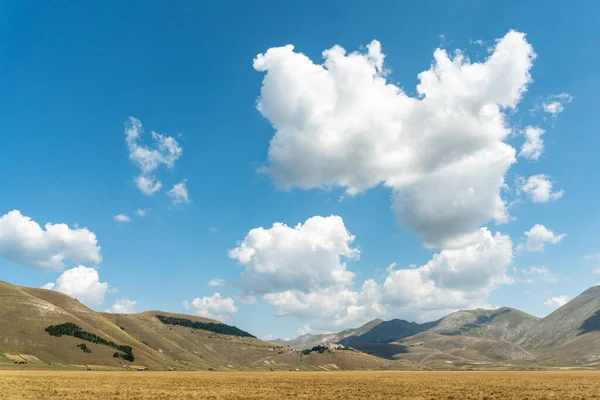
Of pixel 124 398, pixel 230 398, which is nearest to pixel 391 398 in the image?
pixel 230 398

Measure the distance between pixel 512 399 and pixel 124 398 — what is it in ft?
170

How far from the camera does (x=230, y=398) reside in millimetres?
54812

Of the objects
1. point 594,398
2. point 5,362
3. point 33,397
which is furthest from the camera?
point 5,362

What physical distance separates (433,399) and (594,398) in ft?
71.2

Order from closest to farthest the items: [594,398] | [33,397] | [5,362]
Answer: [33,397] → [594,398] → [5,362]

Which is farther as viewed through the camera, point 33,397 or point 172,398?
point 172,398

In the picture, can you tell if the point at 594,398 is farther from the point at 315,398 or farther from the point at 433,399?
the point at 315,398

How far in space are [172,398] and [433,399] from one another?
1375 inches

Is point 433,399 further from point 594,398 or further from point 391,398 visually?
point 594,398

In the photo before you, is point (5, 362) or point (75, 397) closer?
point (75, 397)

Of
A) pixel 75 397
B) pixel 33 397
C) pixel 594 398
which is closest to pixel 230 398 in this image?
pixel 75 397

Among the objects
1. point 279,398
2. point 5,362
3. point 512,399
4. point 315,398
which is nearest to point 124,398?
point 279,398

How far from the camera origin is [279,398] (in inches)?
2172

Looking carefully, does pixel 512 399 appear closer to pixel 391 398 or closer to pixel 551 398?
pixel 551 398
